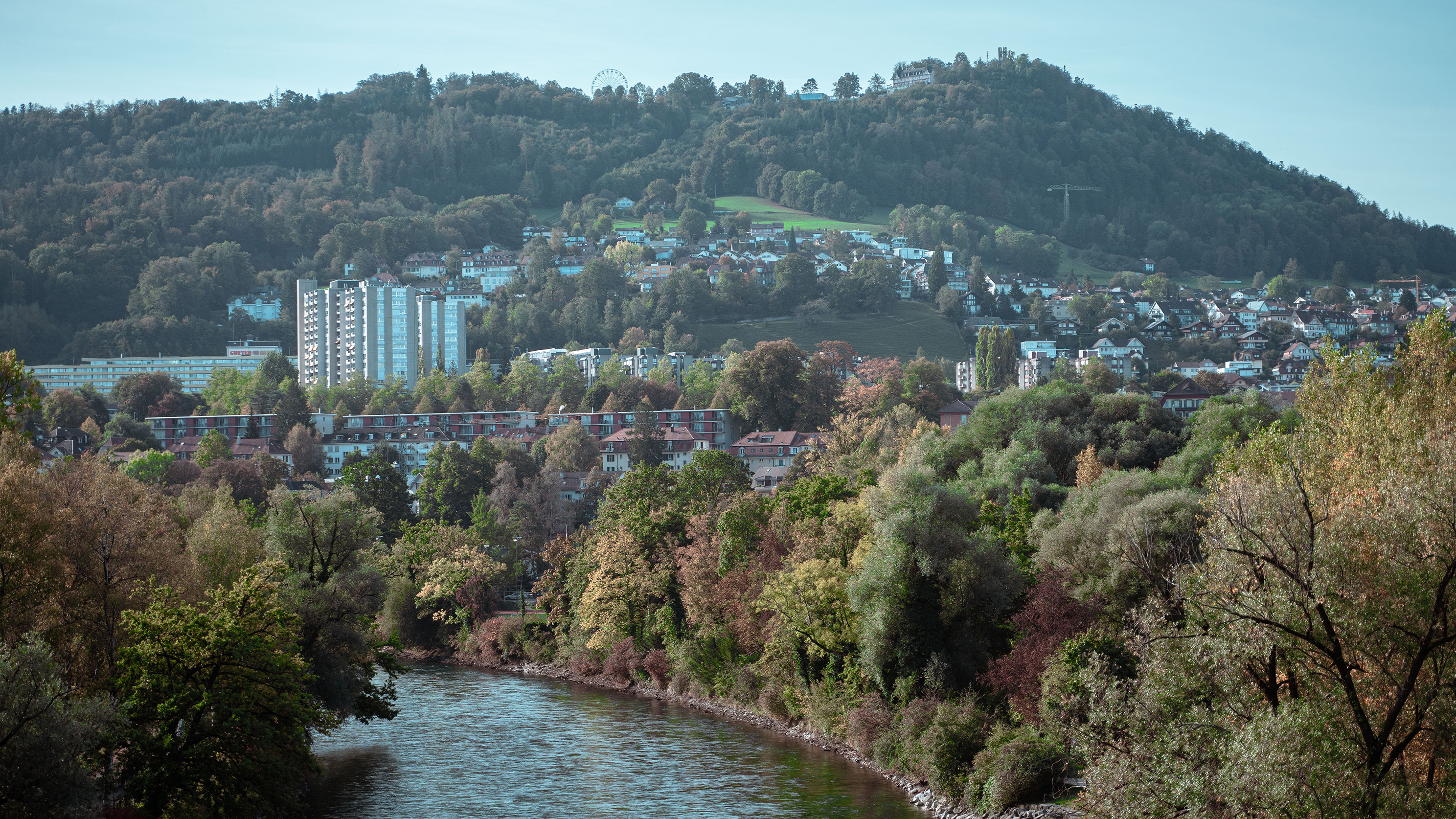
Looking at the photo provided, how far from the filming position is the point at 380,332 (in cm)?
13275

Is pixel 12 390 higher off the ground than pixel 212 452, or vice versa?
pixel 12 390

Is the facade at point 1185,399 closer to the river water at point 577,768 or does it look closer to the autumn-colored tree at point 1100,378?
the autumn-colored tree at point 1100,378

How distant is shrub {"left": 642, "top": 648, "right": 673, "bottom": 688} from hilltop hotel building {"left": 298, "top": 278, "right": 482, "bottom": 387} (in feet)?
306

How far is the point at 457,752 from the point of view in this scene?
3095 cm

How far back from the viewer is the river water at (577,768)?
25.8m

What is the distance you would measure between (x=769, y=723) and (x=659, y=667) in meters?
Result: 6.74

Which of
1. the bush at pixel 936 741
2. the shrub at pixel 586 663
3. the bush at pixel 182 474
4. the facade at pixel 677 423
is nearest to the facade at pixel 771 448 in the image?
the facade at pixel 677 423

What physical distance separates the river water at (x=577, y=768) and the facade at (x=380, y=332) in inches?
3843

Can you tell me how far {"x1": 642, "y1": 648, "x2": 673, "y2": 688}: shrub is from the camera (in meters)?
40.0

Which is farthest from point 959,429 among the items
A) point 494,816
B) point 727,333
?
point 727,333

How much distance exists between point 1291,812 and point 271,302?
528 ft

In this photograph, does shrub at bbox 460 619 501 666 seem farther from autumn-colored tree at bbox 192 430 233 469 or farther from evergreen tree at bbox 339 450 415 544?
autumn-colored tree at bbox 192 430 233 469

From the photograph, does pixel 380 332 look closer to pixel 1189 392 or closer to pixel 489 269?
pixel 489 269

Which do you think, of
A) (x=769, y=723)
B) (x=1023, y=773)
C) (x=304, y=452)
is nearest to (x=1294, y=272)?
(x=304, y=452)
